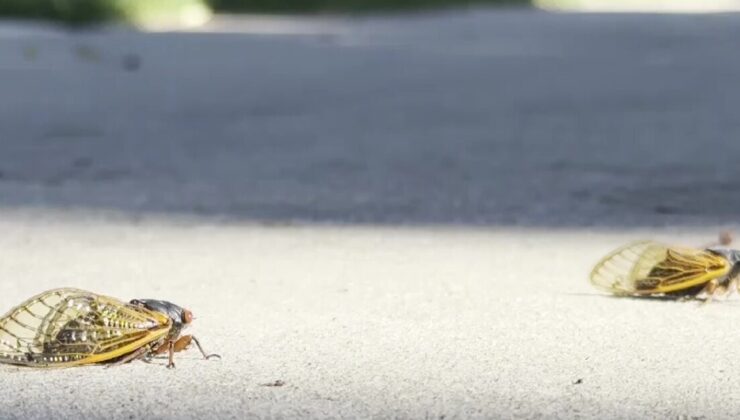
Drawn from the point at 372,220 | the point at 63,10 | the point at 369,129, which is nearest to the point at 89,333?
the point at 372,220

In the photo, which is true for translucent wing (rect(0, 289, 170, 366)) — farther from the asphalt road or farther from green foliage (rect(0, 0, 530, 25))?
green foliage (rect(0, 0, 530, 25))

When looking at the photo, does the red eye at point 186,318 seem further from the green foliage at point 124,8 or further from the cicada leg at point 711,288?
the green foliage at point 124,8

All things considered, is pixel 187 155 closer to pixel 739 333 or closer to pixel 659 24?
pixel 739 333

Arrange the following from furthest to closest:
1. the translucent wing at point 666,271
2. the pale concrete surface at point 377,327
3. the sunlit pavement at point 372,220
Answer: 1. the translucent wing at point 666,271
2. the sunlit pavement at point 372,220
3. the pale concrete surface at point 377,327

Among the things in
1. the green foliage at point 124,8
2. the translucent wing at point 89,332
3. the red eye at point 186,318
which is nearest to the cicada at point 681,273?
the red eye at point 186,318

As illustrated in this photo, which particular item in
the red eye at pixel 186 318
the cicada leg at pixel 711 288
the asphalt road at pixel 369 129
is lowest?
the asphalt road at pixel 369 129

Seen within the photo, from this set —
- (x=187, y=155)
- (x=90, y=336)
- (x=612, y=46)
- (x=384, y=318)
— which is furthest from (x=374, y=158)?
(x=612, y=46)

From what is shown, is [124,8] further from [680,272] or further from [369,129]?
[680,272]
